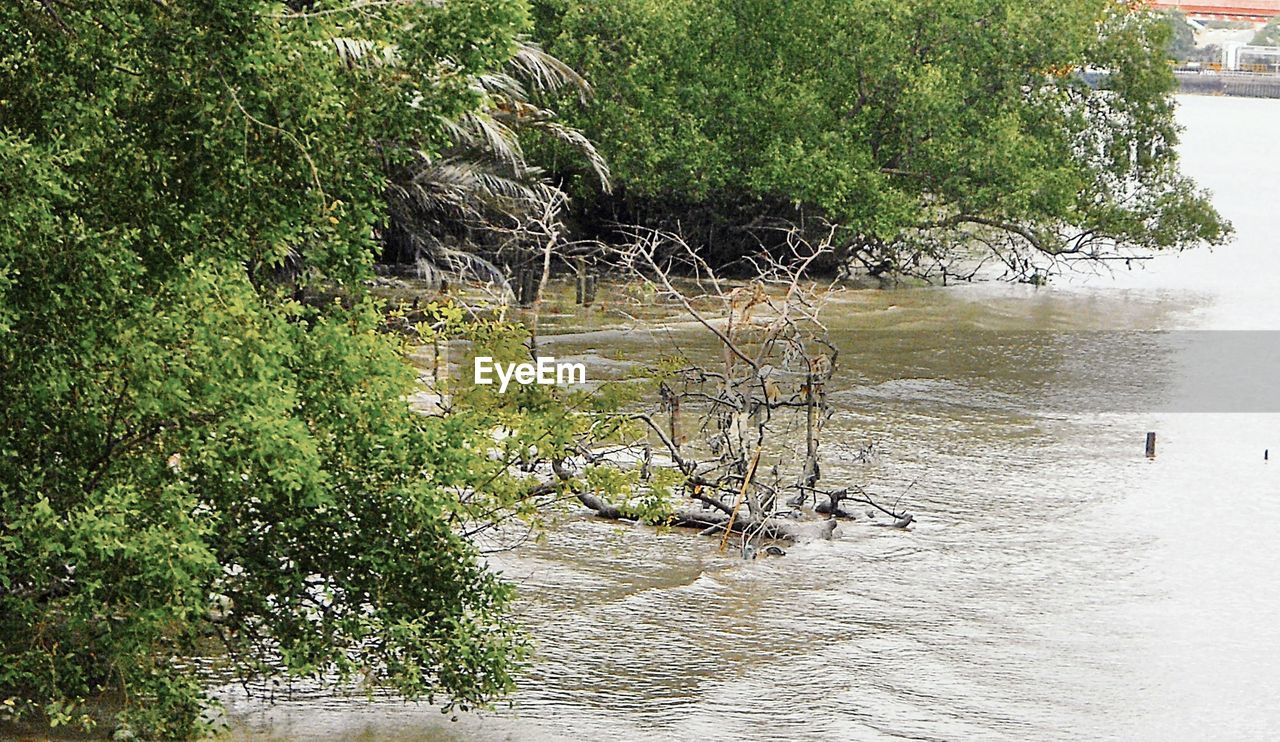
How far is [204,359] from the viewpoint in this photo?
304 inches

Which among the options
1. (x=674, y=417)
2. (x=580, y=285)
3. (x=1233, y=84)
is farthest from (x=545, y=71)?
(x=1233, y=84)

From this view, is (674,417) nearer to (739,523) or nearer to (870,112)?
(739,523)

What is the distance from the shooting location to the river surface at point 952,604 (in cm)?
1020

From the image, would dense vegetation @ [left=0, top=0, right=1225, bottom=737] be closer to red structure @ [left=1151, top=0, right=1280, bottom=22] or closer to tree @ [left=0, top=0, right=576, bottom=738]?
tree @ [left=0, top=0, right=576, bottom=738]

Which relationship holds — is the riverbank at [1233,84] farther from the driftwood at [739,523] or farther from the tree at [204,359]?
the tree at [204,359]

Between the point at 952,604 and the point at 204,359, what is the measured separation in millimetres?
6193

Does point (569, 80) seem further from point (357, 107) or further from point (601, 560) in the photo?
point (357, 107)

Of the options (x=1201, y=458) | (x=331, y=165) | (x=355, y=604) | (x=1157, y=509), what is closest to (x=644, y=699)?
(x=355, y=604)

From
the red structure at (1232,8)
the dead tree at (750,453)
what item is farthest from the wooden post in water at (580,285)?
the red structure at (1232,8)

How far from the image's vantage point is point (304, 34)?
799cm

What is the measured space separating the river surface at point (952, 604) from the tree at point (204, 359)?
123 cm

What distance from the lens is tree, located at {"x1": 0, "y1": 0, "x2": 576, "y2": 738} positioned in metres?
7.67

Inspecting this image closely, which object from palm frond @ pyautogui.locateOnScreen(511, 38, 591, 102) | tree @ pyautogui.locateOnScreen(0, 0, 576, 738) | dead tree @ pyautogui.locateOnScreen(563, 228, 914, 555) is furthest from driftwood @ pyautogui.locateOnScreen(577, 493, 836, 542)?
palm frond @ pyautogui.locateOnScreen(511, 38, 591, 102)

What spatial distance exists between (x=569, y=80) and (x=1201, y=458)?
11.0m
